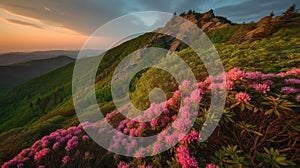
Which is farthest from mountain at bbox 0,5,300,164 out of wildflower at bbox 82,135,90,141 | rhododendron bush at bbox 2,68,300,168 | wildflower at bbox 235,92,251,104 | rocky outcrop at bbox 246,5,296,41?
wildflower at bbox 235,92,251,104

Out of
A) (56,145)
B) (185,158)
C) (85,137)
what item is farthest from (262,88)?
(56,145)

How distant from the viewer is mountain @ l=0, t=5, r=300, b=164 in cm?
820

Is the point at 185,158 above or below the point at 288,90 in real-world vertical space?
below

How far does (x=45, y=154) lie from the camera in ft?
13.9

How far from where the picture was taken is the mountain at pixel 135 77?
8195 mm

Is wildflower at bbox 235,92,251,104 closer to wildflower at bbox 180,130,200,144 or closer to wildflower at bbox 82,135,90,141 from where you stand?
wildflower at bbox 180,130,200,144

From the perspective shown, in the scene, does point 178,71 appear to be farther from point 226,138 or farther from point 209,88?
point 226,138

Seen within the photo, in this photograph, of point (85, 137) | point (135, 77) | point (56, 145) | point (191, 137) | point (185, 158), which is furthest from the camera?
point (135, 77)

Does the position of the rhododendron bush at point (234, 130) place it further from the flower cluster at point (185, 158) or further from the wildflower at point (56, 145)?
the wildflower at point (56, 145)

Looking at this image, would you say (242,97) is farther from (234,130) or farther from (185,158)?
(185,158)

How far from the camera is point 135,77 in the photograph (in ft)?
50.7

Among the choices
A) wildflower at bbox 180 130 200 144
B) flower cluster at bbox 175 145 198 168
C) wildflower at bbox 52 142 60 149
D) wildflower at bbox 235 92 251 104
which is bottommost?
wildflower at bbox 52 142 60 149

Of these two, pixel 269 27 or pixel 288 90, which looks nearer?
pixel 288 90

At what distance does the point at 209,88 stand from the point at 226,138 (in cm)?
104
